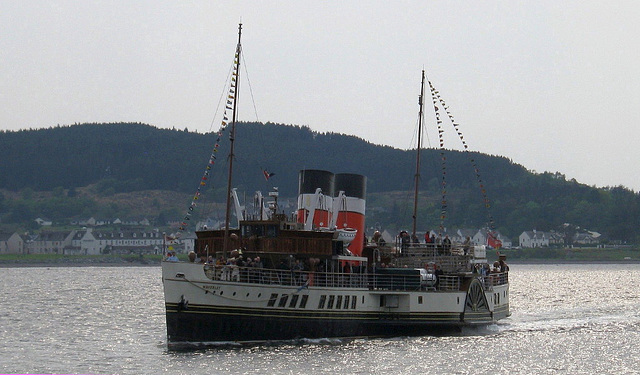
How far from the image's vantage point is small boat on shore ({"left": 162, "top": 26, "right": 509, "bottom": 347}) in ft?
136

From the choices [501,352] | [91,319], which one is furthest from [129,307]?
[501,352]

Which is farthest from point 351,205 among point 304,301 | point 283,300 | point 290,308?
point 283,300

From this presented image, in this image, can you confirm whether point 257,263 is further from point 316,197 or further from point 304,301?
point 316,197

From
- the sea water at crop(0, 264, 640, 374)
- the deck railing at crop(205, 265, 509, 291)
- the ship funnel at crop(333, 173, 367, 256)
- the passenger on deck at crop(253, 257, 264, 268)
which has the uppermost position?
the ship funnel at crop(333, 173, 367, 256)

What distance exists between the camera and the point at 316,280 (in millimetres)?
44344

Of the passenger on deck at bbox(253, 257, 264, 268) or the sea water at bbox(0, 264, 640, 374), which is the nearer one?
the sea water at bbox(0, 264, 640, 374)

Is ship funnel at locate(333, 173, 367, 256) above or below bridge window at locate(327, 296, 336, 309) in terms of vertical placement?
above

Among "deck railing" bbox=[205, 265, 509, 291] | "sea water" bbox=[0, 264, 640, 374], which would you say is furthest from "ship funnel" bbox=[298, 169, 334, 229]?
"sea water" bbox=[0, 264, 640, 374]

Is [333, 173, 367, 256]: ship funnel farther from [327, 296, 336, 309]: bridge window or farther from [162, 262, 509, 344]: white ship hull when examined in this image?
[327, 296, 336, 309]: bridge window

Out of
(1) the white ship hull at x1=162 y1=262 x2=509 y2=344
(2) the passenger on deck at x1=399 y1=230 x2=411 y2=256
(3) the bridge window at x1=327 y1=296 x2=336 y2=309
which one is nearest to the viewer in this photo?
(1) the white ship hull at x1=162 y1=262 x2=509 y2=344

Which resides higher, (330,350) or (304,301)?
(304,301)

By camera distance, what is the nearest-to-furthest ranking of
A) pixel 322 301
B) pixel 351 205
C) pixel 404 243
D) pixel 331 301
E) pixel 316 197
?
pixel 322 301 → pixel 331 301 → pixel 316 197 → pixel 351 205 → pixel 404 243

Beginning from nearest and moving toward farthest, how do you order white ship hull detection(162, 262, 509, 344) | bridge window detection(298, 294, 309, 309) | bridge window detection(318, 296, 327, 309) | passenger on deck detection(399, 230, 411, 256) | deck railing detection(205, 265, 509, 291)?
white ship hull detection(162, 262, 509, 344) → deck railing detection(205, 265, 509, 291) → bridge window detection(298, 294, 309, 309) → bridge window detection(318, 296, 327, 309) → passenger on deck detection(399, 230, 411, 256)

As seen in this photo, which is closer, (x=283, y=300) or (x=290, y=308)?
(x=283, y=300)
